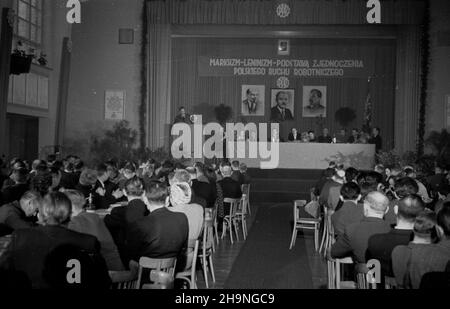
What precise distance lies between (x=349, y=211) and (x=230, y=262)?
2.20 metres

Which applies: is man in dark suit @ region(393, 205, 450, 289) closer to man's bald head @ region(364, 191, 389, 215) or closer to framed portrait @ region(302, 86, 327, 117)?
man's bald head @ region(364, 191, 389, 215)

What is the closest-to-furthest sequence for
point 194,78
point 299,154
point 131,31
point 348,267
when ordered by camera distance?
point 348,267 → point 299,154 → point 131,31 → point 194,78

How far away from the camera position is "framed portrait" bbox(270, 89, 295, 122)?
61.0 ft

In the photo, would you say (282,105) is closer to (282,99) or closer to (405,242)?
(282,99)

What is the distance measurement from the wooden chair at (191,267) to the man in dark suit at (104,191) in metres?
1.48

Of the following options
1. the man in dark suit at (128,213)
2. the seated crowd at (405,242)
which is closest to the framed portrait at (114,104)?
the man in dark suit at (128,213)

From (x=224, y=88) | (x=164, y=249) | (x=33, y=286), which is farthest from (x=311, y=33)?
(x=33, y=286)

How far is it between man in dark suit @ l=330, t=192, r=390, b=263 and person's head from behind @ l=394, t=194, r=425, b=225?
1.09ft

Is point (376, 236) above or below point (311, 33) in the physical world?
below

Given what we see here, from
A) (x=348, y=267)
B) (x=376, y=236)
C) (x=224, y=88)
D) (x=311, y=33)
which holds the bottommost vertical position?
(x=348, y=267)

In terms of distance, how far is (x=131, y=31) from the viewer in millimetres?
16672

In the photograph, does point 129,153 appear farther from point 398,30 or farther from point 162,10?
point 398,30

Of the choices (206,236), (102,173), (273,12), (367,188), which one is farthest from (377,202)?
(273,12)

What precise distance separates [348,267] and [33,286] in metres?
3.10
